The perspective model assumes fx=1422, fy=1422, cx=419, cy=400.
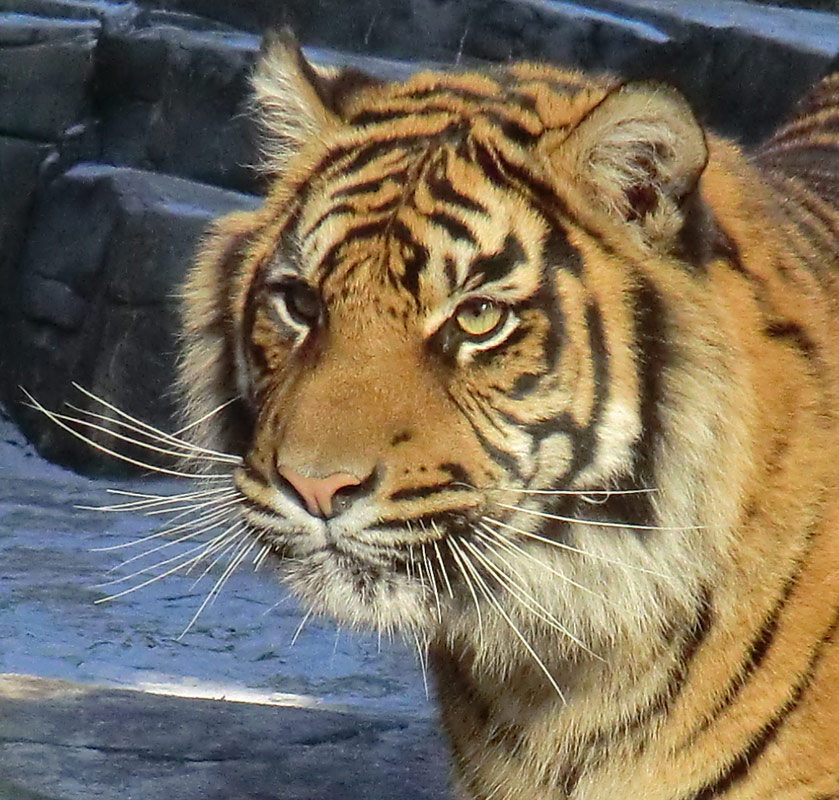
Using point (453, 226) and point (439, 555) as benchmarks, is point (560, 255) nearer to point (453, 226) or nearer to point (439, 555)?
point (453, 226)

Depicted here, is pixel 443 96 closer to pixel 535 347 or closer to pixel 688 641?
pixel 535 347

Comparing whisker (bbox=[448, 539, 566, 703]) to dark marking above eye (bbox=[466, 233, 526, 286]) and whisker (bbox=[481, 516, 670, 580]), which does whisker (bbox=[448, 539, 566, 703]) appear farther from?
dark marking above eye (bbox=[466, 233, 526, 286])

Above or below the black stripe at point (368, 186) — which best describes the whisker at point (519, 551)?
below

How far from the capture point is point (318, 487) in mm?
1215

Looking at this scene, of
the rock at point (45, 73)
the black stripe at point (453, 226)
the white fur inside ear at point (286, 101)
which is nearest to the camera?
the black stripe at point (453, 226)

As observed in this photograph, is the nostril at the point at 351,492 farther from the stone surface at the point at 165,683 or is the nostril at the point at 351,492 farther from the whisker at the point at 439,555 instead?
the stone surface at the point at 165,683

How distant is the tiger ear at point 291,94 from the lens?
1476 millimetres

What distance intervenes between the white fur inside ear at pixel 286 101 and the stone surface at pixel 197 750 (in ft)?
3.98

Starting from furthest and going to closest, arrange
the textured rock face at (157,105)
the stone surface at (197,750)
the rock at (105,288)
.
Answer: the rock at (105,288) → the textured rock face at (157,105) → the stone surface at (197,750)

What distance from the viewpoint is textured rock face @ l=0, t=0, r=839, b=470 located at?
152 inches

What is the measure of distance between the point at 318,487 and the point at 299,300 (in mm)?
234

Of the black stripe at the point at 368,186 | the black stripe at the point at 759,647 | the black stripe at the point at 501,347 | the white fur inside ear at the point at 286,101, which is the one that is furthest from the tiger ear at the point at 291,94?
the black stripe at the point at 759,647

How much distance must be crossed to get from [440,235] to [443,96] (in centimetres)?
25

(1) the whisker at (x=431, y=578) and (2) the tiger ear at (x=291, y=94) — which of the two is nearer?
(1) the whisker at (x=431, y=578)
